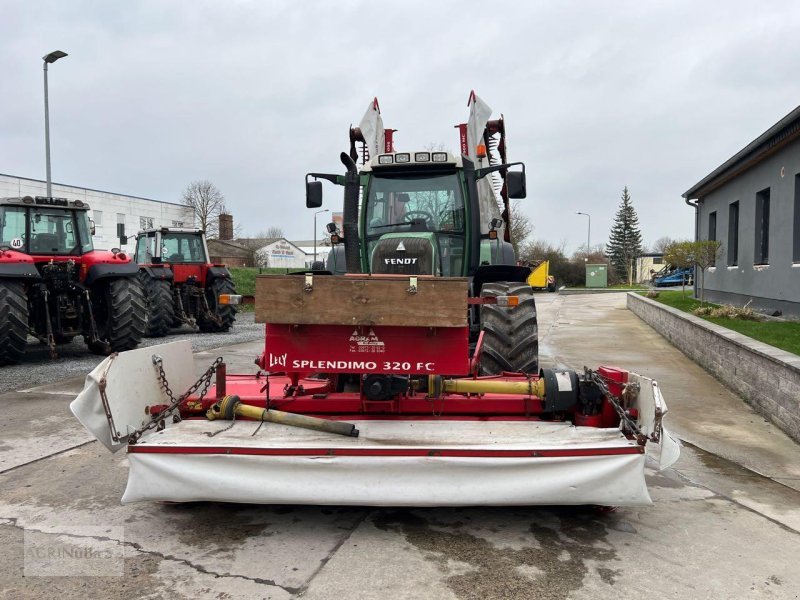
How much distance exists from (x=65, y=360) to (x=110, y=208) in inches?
1208

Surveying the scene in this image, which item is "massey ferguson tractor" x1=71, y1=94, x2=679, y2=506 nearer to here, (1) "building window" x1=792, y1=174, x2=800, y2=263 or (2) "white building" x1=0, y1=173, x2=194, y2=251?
(1) "building window" x1=792, y1=174, x2=800, y2=263

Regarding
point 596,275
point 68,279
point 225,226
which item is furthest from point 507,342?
point 225,226

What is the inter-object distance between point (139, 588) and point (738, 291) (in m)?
14.9

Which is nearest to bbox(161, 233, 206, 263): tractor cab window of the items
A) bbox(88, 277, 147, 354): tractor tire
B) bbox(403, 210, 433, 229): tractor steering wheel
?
bbox(88, 277, 147, 354): tractor tire

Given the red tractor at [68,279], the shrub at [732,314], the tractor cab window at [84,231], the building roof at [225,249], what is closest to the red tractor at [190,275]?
the tractor cab window at [84,231]

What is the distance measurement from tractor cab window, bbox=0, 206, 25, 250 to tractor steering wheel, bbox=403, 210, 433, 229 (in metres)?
7.30

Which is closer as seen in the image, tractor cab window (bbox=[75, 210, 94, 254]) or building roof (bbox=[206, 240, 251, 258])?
tractor cab window (bbox=[75, 210, 94, 254])

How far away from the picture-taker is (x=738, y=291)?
14.5m

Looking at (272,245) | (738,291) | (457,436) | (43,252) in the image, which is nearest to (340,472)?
(457,436)

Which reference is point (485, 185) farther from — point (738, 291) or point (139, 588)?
point (738, 291)

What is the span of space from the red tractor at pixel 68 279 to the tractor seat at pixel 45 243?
1 cm

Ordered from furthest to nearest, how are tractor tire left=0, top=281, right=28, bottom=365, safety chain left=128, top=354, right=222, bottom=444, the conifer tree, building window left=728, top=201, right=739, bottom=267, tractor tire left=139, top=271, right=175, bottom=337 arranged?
the conifer tree → building window left=728, top=201, right=739, bottom=267 → tractor tire left=139, top=271, right=175, bottom=337 → tractor tire left=0, top=281, right=28, bottom=365 → safety chain left=128, top=354, right=222, bottom=444

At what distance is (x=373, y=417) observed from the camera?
3.92 meters

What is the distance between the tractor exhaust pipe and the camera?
635 centimetres
